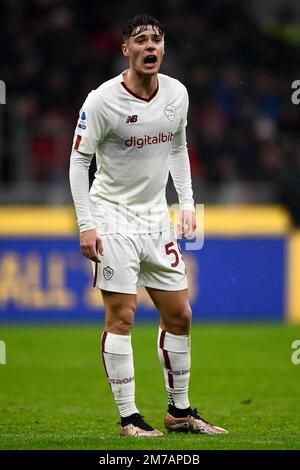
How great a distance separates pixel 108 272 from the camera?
590 cm

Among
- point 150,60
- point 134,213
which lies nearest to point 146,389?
point 134,213

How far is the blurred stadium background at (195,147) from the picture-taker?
12.4m

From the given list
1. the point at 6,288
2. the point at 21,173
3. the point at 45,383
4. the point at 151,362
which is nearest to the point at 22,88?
the point at 21,173

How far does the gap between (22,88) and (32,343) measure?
4.07m

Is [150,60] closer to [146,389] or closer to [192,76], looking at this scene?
[146,389]

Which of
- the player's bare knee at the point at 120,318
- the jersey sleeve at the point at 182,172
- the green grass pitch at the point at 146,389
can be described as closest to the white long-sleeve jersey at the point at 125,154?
the jersey sleeve at the point at 182,172

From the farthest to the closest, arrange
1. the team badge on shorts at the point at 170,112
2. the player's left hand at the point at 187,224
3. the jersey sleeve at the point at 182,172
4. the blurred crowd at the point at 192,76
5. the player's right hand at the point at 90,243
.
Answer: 1. the blurred crowd at the point at 192,76
2. the jersey sleeve at the point at 182,172
3. the player's left hand at the point at 187,224
4. the team badge on shorts at the point at 170,112
5. the player's right hand at the point at 90,243

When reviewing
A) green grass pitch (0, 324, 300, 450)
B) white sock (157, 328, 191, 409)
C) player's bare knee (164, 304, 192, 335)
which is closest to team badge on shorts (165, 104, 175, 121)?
player's bare knee (164, 304, 192, 335)

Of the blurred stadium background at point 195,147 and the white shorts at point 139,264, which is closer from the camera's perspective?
the white shorts at point 139,264

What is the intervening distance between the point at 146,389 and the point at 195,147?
19.3ft

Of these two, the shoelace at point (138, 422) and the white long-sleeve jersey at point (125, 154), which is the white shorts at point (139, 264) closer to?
the white long-sleeve jersey at point (125, 154)

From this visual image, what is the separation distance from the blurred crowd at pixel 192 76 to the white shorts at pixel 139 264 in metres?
7.03

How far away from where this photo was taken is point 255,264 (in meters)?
12.6
